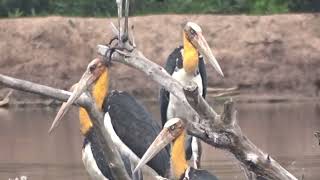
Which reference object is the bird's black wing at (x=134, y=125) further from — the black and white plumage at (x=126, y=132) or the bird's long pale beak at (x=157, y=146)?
the bird's long pale beak at (x=157, y=146)

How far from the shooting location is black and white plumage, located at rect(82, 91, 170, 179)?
7.56 m

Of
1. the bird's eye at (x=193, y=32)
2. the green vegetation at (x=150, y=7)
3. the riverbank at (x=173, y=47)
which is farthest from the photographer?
the green vegetation at (x=150, y=7)

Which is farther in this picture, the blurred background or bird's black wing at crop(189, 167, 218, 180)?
the blurred background

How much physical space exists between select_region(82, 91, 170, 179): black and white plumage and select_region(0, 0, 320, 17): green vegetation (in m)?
13.8

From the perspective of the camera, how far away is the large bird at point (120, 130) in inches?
296

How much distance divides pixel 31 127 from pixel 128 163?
8.09 meters

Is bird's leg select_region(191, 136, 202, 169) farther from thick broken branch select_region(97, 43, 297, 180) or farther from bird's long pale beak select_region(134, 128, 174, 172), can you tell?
thick broken branch select_region(97, 43, 297, 180)

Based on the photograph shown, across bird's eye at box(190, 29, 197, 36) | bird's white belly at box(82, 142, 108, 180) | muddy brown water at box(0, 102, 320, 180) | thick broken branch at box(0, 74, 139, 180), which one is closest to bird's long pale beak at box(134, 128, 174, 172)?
thick broken branch at box(0, 74, 139, 180)

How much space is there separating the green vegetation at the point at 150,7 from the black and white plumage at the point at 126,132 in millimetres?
13822

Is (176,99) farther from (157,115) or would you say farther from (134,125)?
(157,115)

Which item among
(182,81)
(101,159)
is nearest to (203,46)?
(101,159)

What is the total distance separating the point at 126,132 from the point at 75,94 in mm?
1464

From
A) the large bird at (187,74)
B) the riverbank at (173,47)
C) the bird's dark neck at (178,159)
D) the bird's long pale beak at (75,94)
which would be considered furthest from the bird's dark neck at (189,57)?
the riverbank at (173,47)

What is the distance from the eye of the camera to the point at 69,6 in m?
22.2
